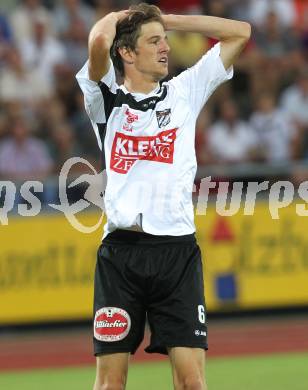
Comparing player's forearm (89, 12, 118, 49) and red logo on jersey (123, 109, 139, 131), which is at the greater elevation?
player's forearm (89, 12, 118, 49)

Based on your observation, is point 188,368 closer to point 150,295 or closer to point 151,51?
point 150,295

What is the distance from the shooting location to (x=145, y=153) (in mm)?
5168

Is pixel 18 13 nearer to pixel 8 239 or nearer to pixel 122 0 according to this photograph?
pixel 122 0

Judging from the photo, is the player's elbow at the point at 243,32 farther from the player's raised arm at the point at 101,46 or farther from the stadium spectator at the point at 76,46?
the stadium spectator at the point at 76,46

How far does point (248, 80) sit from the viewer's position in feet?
40.7

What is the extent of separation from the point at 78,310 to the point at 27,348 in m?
0.90

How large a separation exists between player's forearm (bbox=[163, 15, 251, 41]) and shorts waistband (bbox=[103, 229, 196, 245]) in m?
1.09

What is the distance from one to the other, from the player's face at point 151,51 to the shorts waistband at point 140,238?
83 centimetres

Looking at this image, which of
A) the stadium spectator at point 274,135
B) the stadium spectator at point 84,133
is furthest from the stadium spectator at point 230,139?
the stadium spectator at point 84,133

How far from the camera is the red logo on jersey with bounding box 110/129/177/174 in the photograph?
516 centimetres

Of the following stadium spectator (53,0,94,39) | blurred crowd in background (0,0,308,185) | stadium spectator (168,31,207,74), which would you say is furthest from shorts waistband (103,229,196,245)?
stadium spectator (53,0,94,39)

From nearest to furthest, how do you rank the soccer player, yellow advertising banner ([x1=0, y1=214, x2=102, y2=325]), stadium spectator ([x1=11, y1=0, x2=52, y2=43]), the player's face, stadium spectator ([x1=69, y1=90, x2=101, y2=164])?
1. the soccer player
2. the player's face
3. yellow advertising banner ([x1=0, y1=214, x2=102, y2=325])
4. stadium spectator ([x1=69, y1=90, x2=101, y2=164])
5. stadium spectator ([x1=11, y1=0, x2=52, y2=43])

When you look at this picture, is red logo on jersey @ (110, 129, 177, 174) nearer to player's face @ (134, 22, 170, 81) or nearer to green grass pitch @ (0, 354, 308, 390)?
player's face @ (134, 22, 170, 81)

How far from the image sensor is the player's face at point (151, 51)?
17.2 ft
